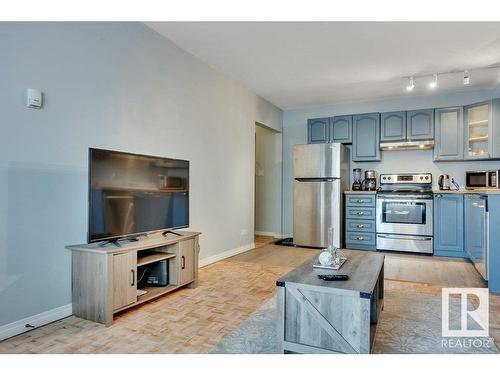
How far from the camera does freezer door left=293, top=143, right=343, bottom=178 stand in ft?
16.5

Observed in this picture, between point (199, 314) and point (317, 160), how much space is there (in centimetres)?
346

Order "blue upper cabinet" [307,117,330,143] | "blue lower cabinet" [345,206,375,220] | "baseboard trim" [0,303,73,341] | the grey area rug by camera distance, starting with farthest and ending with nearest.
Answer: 1. "blue upper cabinet" [307,117,330,143]
2. "blue lower cabinet" [345,206,375,220]
3. "baseboard trim" [0,303,73,341]
4. the grey area rug

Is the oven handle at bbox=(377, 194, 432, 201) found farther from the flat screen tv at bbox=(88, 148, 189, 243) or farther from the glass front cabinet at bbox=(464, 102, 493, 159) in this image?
the flat screen tv at bbox=(88, 148, 189, 243)

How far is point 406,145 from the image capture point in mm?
5133

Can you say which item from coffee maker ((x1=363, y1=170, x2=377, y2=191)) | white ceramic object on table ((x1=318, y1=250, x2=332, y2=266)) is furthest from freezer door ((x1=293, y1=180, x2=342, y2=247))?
white ceramic object on table ((x1=318, y1=250, x2=332, y2=266))

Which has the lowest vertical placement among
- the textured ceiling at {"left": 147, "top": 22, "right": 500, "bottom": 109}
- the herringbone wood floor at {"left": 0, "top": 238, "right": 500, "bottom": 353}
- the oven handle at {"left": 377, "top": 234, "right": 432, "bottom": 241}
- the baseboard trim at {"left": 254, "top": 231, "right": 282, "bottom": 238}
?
the herringbone wood floor at {"left": 0, "top": 238, "right": 500, "bottom": 353}

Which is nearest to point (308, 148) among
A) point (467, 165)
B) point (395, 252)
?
point (395, 252)

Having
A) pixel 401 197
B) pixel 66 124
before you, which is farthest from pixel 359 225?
pixel 66 124

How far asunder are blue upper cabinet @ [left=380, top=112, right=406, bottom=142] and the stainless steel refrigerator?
0.70 m

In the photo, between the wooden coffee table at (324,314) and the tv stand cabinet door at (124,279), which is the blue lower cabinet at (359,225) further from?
the tv stand cabinet door at (124,279)

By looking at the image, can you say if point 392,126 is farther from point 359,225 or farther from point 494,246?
point 494,246

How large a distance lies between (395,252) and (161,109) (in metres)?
4.11
